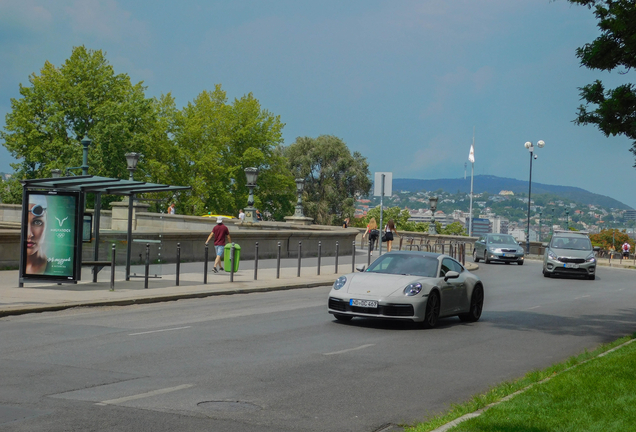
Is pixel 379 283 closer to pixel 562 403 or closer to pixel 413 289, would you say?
pixel 413 289

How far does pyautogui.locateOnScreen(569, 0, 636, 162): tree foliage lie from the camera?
1359cm

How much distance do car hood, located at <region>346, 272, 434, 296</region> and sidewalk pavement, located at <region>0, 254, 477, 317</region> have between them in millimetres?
4931

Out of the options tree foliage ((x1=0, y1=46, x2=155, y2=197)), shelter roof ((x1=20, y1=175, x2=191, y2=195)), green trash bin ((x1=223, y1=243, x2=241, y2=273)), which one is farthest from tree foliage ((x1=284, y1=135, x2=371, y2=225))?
shelter roof ((x1=20, y1=175, x2=191, y2=195))

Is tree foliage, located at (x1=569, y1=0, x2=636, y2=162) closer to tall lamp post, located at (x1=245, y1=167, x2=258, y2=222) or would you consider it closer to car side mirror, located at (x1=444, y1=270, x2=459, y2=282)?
car side mirror, located at (x1=444, y1=270, x2=459, y2=282)

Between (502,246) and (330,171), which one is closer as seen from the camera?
(502,246)

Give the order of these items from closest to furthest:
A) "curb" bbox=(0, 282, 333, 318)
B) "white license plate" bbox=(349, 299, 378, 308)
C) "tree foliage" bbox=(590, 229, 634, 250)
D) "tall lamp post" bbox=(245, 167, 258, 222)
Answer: "white license plate" bbox=(349, 299, 378, 308)
"curb" bbox=(0, 282, 333, 318)
"tall lamp post" bbox=(245, 167, 258, 222)
"tree foliage" bbox=(590, 229, 634, 250)

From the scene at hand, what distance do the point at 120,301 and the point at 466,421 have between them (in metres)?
10.9

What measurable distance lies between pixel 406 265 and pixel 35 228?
8.05 m

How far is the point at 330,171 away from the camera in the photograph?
96.2m

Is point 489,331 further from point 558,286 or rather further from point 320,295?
point 558,286

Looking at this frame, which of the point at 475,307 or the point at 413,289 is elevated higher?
the point at 413,289

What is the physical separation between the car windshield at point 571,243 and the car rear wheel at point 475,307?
17353 mm

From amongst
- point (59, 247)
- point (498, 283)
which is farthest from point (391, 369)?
point (498, 283)

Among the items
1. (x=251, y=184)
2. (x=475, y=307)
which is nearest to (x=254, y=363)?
(x=475, y=307)
